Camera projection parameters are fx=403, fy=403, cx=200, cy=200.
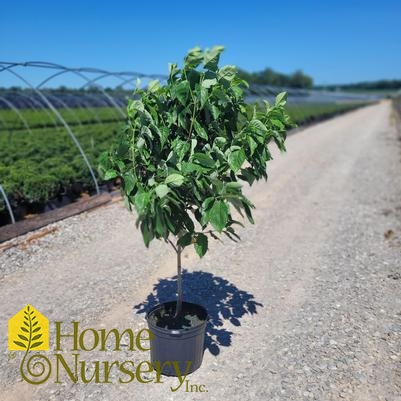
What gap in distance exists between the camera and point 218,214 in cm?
239

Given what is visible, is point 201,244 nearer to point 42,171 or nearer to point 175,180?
point 175,180

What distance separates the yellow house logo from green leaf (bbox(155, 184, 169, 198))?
6.99ft

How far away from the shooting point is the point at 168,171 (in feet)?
8.29

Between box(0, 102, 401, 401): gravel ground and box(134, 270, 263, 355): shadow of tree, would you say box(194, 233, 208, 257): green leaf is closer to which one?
box(0, 102, 401, 401): gravel ground

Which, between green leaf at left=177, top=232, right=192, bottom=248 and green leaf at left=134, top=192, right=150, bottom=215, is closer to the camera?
green leaf at left=134, top=192, right=150, bottom=215

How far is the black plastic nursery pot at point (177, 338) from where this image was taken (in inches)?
119

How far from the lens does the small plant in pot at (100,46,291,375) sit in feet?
8.05

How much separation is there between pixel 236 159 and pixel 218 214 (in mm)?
400

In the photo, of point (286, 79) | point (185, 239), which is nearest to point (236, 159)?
point (185, 239)

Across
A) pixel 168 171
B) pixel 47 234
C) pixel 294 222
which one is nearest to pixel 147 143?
pixel 168 171

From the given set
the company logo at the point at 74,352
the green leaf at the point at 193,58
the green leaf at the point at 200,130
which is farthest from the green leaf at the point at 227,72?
the company logo at the point at 74,352

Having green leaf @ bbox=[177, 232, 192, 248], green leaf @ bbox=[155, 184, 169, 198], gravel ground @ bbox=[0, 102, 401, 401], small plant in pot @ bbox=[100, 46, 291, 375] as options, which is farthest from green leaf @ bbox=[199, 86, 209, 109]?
gravel ground @ bbox=[0, 102, 401, 401]

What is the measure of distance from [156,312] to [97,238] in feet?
9.60

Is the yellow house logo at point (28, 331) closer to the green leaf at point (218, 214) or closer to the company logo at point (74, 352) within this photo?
the company logo at point (74, 352)
